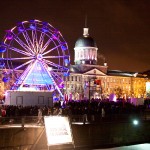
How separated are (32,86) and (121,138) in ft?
89.3

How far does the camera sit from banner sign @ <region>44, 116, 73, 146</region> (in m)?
25.0

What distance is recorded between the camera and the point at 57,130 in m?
25.5

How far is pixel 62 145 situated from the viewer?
26.0 m

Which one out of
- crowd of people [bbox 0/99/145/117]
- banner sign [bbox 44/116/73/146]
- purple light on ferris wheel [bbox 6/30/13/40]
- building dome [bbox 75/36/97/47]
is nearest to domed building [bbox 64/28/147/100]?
building dome [bbox 75/36/97/47]

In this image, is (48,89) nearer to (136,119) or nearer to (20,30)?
(20,30)

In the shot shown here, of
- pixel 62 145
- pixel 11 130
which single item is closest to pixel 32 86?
pixel 11 130

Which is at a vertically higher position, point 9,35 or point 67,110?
point 9,35

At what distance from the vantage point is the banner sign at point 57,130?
25.0 meters

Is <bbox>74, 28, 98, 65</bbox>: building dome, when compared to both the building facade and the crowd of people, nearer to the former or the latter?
the building facade

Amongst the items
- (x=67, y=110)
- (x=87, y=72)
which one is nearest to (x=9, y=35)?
(x=67, y=110)

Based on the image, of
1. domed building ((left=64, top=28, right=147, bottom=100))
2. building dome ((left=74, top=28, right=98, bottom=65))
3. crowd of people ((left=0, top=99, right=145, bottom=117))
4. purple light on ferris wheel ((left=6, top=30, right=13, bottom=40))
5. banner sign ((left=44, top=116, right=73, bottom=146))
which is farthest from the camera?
building dome ((left=74, top=28, right=98, bottom=65))

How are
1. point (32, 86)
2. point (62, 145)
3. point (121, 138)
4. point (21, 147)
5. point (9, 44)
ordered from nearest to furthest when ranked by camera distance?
point (62, 145), point (21, 147), point (121, 138), point (9, 44), point (32, 86)

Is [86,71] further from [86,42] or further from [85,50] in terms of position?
[86,42]

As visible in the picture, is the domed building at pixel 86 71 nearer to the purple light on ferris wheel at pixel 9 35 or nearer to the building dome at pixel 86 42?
the building dome at pixel 86 42
